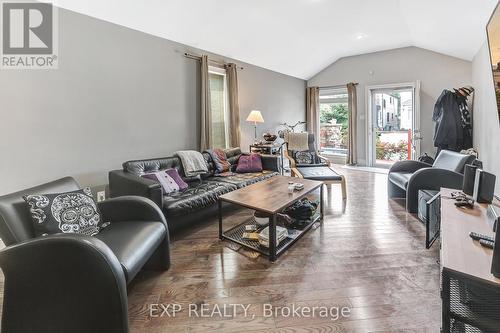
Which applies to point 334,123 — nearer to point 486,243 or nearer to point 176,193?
point 176,193

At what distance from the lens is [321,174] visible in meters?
3.88

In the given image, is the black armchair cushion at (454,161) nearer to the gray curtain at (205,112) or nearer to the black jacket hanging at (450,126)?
the black jacket hanging at (450,126)

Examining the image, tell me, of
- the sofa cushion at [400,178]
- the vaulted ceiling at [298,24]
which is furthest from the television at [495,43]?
the sofa cushion at [400,178]

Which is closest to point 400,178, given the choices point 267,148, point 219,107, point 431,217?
point 431,217

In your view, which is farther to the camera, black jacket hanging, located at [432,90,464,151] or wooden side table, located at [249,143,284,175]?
wooden side table, located at [249,143,284,175]

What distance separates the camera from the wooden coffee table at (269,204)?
7.19 feet

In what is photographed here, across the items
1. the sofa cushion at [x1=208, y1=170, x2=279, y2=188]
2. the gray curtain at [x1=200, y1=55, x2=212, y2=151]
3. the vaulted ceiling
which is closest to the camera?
the vaulted ceiling

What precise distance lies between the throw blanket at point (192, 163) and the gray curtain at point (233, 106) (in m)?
1.23

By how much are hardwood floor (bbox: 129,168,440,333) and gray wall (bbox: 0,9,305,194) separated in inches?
58.9

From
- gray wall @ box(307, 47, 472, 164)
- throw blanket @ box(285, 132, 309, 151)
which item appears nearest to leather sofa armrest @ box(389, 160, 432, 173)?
throw blanket @ box(285, 132, 309, 151)

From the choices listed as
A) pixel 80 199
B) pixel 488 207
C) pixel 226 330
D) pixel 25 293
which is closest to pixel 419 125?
pixel 488 207

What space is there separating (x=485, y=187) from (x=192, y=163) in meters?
2.97

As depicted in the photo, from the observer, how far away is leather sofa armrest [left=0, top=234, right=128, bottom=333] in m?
1.29

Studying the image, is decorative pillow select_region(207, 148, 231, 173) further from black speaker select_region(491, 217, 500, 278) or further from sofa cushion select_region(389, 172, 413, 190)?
black speaker select_region(491, 217, 500, 278)
